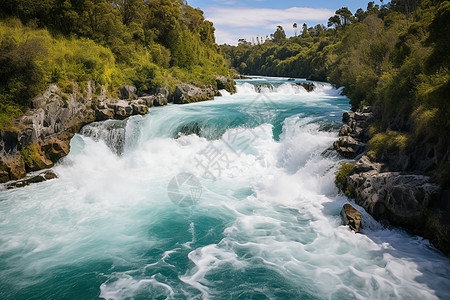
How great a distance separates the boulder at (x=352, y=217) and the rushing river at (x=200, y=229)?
0.83 ft

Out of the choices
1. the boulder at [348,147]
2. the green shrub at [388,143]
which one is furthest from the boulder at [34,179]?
the green shrub at [388,143]

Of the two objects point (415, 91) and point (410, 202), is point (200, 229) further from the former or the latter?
point (415, 91)

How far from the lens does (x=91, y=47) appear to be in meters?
19.2

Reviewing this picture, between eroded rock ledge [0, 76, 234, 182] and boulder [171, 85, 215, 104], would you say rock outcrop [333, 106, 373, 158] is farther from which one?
boulder [171, 85, 215, 104]

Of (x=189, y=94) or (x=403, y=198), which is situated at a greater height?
(x=189, y=94)

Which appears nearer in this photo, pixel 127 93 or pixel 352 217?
pixel 352 217

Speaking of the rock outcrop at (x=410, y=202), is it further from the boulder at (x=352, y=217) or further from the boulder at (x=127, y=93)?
the boulder at (x=127, y=93)

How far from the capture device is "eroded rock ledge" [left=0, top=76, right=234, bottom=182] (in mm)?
10828

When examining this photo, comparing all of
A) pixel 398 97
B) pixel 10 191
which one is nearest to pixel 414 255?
pixel 398 97

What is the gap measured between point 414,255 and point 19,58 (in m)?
15.6

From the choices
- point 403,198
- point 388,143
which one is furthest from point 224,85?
point 403,198

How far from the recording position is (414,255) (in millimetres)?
6473

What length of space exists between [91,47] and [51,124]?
918cm

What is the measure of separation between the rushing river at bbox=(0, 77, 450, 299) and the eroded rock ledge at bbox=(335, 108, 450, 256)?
1.16 ft
